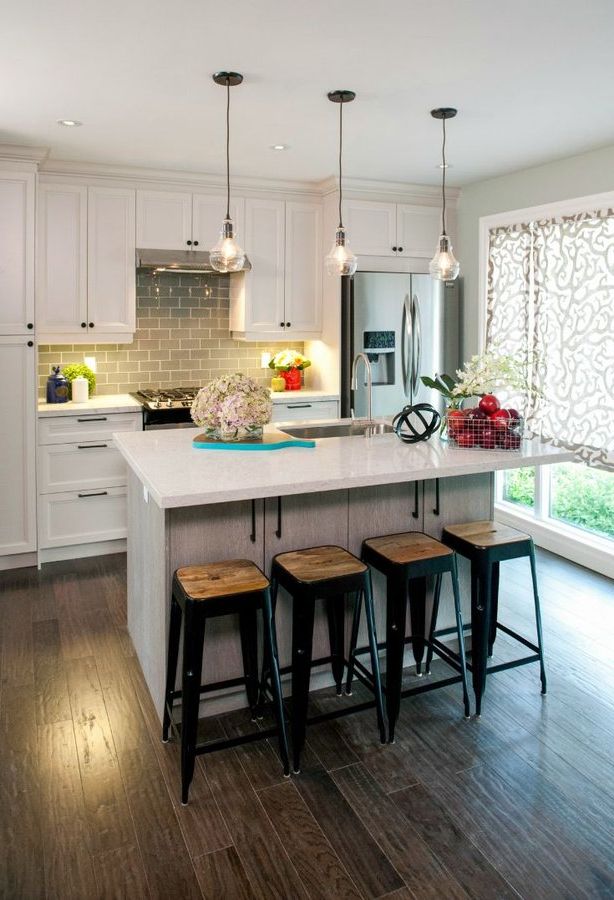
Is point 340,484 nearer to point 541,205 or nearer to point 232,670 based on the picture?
point 232,670

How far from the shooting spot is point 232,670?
9.35 ft

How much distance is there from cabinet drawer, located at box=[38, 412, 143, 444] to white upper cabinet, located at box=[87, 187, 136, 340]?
0.62 m

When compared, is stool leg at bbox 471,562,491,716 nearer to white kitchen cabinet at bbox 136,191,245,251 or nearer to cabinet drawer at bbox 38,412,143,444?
cabinet drawer at bbox 38,412,143,444

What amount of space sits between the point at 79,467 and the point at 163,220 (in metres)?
1.81

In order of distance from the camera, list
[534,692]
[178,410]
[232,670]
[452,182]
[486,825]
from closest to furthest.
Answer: [486,825], [232,670], [534,692], [178,410], [452,182]

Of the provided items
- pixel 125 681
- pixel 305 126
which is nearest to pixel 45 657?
pixel 125 681

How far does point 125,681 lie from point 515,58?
10.1 feet

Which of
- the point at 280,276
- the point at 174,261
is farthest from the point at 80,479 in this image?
the point at 280,276

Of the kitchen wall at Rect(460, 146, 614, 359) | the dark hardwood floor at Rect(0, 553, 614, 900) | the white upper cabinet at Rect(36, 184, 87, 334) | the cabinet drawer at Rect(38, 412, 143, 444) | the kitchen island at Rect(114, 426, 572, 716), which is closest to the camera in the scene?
the dark hardwood floor at Rect(0, 553, 614, 900)

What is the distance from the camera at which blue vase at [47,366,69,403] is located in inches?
194

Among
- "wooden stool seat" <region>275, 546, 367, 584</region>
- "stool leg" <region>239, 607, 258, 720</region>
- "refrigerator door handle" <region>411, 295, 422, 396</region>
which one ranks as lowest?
"stool leg" <region>239, 607, 258, 720</region>

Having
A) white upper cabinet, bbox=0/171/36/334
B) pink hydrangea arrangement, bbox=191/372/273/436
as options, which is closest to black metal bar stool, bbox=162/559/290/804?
pink hydrangea arrangement, bbox=191/372/273/436

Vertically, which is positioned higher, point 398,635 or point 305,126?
point 305,126

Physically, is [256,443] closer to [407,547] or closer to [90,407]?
[407,547]
